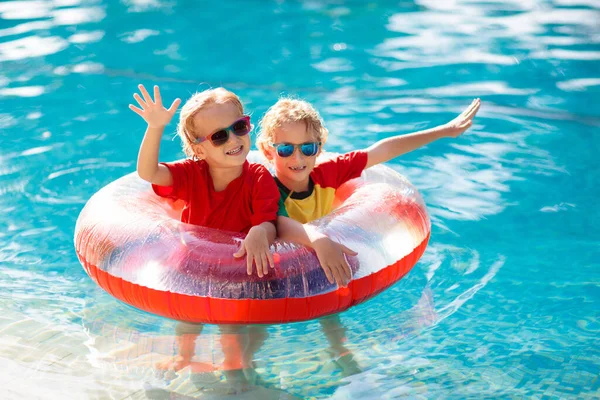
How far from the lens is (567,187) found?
5367mm

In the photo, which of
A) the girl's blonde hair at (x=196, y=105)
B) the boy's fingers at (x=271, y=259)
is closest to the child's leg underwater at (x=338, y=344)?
the boy's fingers at (x=271, y=259)

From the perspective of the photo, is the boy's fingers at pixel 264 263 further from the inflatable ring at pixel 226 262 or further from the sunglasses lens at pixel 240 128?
the sunglasses lens at pixel 240 128

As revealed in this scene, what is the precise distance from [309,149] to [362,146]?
2.32m

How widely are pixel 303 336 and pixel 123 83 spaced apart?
4068 millimetres

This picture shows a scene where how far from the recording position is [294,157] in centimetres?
372

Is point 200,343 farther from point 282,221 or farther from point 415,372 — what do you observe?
point 415,372

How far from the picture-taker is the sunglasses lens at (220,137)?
3461 mm

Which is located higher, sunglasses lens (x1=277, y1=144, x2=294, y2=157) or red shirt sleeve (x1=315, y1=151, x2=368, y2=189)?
sunglasses lens (x1=277, y1=144, x2=294, y2=157)

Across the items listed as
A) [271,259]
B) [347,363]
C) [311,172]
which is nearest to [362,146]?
[311,172]

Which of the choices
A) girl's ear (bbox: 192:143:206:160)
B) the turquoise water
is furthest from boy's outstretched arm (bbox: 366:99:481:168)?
girl's ear (bbox: 192:143:206:160)

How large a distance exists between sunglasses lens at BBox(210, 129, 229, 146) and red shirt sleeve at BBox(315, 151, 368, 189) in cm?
69

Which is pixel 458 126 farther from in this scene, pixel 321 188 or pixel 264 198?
pixel 264 198

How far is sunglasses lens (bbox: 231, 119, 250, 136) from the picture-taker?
3.50m

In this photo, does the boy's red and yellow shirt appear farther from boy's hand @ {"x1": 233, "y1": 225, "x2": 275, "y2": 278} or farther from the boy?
boy's hand @ {"x1": 233, "y1": 225, "x2": 275, "y2": 278}
